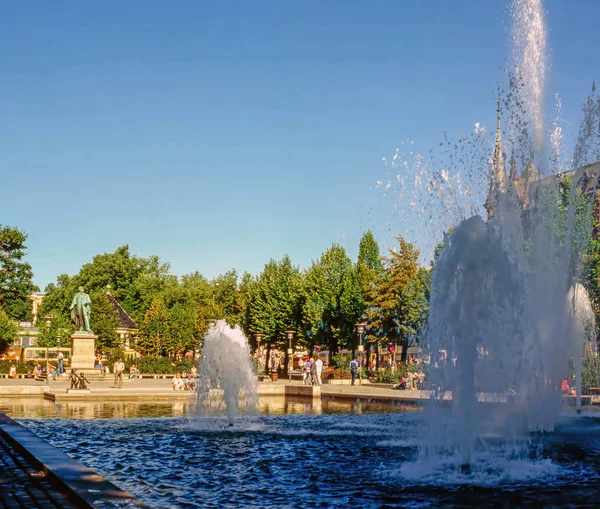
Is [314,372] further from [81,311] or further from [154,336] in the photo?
[154,336]

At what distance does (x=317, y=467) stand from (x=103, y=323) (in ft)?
233

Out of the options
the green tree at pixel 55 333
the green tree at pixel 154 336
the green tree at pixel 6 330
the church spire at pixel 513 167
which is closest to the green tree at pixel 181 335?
the green tree at pixel 154 336

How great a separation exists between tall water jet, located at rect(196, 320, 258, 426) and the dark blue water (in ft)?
7.25

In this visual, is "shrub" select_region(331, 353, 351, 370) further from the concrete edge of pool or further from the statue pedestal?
the concrete edge of pool

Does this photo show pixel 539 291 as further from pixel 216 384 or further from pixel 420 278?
pixel 420 278

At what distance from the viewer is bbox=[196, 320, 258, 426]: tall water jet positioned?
2300 cm

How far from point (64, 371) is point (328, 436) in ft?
135

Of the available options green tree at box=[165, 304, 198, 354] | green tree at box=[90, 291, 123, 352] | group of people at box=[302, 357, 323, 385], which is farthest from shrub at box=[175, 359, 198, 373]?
green tree at box=[165, 304, 198, 354]

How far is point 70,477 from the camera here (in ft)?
30.9

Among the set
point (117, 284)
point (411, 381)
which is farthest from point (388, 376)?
point (117, 284)

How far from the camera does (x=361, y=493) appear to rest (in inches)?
445

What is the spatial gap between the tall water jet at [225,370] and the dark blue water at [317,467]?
7.25 feet

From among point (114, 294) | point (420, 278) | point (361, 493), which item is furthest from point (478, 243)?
point (114, 294)

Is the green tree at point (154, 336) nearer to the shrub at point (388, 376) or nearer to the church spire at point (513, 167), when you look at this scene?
the shrub at point (388, 376)
